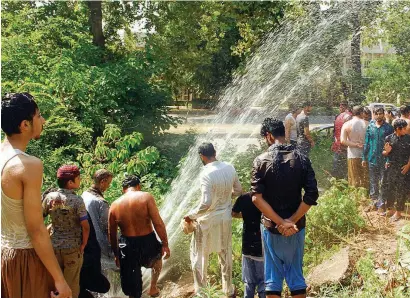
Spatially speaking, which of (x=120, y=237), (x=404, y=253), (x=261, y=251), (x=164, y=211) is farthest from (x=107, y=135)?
(x=404, y=253)

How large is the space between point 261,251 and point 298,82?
1003 centimetres

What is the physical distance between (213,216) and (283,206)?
1106 millimetres

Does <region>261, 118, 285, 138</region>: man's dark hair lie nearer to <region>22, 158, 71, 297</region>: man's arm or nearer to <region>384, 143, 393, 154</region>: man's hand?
<region>22, 158, 71, 297</region>: man's arm

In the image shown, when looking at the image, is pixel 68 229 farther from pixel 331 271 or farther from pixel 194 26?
pixel 194 26

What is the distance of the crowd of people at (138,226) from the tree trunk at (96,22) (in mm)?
9516

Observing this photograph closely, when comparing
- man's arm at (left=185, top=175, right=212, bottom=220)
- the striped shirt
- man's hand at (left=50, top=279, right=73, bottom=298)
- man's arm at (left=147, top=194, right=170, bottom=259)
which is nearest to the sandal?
the striped shirt

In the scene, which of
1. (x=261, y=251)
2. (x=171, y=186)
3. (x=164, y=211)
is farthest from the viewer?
(x=171, y=186)

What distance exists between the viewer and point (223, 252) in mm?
5230

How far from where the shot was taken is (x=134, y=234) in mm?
5027

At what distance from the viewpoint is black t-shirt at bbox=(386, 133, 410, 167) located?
7000mm

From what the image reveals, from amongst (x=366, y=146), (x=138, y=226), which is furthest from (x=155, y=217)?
(x=366, y=146)

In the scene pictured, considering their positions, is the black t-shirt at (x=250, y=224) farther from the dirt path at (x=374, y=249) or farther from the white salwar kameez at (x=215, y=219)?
the dirt path at (x=374, y=249)

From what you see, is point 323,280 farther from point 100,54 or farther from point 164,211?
point 100,54

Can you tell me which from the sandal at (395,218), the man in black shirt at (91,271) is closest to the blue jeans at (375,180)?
the sandal at (395,218)
